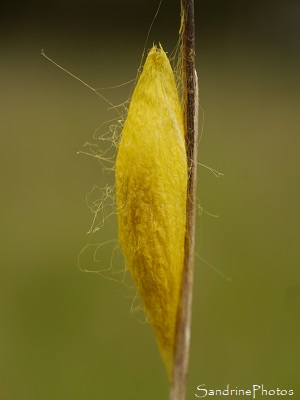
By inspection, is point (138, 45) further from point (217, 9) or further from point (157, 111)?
point (157, 111)

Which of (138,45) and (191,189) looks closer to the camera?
(191,189)

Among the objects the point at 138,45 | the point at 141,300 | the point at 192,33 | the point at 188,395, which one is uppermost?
the point at 138,45

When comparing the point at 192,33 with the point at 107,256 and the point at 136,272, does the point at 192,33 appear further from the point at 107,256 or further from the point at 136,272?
the point at 107,256

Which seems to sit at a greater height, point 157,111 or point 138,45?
point 138,45

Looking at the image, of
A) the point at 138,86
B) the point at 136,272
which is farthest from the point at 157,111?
the point at 136,272
